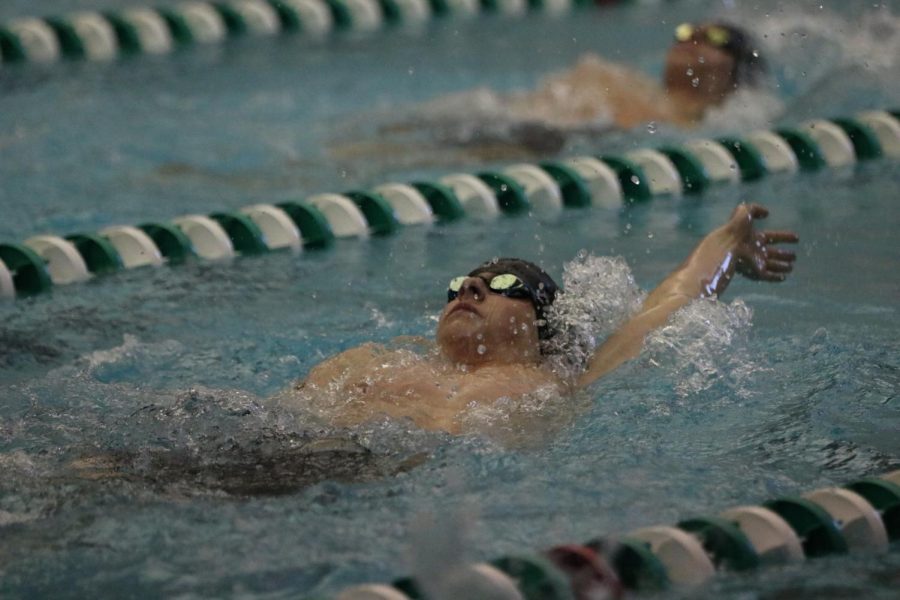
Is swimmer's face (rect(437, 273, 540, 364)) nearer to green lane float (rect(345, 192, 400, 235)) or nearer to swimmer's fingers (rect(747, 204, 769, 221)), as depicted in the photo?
swimmer's fingers (rect(747, 204, 769, 221))

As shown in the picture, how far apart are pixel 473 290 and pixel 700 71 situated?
279 centimetres

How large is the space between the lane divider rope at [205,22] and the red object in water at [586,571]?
488 centimetres

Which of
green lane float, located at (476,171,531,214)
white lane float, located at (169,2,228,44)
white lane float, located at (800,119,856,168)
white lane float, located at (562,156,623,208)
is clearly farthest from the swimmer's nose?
white lane float, located at (169,2,228,44)

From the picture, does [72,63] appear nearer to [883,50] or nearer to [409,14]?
[409,14]

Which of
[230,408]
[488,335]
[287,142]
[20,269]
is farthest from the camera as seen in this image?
[287,142]

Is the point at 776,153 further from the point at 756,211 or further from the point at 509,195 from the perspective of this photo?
the point at 756,211

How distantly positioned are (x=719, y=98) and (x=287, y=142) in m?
1.65

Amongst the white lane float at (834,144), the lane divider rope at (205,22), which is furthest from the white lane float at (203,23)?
the white lane float at (834,144)

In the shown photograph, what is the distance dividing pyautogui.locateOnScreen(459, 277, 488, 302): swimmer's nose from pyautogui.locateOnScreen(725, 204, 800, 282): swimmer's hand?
0.72 meters

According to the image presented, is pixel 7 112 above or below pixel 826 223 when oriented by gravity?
below

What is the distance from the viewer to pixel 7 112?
588cm

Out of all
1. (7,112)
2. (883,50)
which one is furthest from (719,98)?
(7,112)

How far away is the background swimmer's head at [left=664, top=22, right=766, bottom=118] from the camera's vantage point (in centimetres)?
575

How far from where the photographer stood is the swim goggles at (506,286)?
3275 mm
